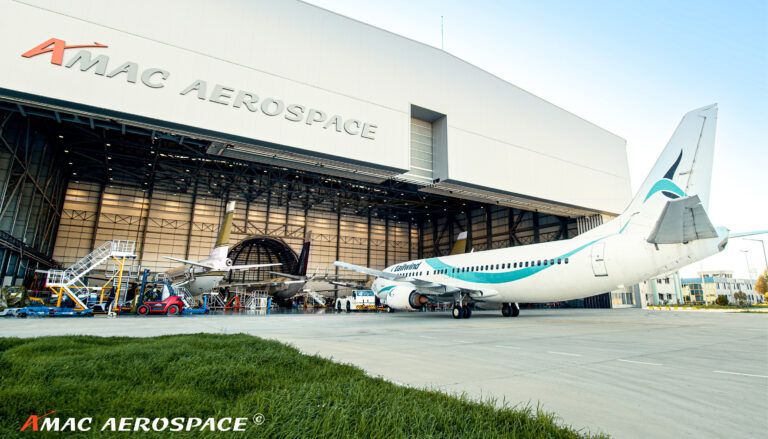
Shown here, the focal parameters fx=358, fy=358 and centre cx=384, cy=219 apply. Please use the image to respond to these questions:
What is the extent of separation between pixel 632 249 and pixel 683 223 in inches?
95.5

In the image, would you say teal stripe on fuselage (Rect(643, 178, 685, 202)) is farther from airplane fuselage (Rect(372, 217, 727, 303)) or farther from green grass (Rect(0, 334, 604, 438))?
green grass (Rect(0, 334, 604, 438))

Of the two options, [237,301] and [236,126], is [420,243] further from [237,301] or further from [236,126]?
[236,126]

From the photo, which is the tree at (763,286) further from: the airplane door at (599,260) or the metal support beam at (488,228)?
the airplane door at (599,260)

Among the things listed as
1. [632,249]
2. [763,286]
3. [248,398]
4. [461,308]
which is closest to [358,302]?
[461,308]

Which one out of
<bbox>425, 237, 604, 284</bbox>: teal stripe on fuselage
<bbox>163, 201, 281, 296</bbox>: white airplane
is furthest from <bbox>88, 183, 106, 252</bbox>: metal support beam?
<bbox>425, 237, 604, 284</bbox>: teal stripe on fuselage

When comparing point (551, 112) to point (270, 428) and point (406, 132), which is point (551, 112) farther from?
point (270, 428)

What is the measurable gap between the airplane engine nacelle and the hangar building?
23.7ft

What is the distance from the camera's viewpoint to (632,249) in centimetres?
1338

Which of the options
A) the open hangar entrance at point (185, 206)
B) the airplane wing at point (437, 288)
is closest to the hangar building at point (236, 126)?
the open hangar entrance at point (185, 206)

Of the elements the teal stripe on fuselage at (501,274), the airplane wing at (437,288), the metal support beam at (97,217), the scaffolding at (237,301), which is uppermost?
the metal support beam at (97,217)

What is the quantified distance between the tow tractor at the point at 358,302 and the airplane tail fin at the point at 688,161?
25444 mm

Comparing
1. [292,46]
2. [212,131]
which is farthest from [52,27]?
[292,46]

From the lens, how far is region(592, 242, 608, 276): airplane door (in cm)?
1441

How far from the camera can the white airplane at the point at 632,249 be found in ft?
38.5
